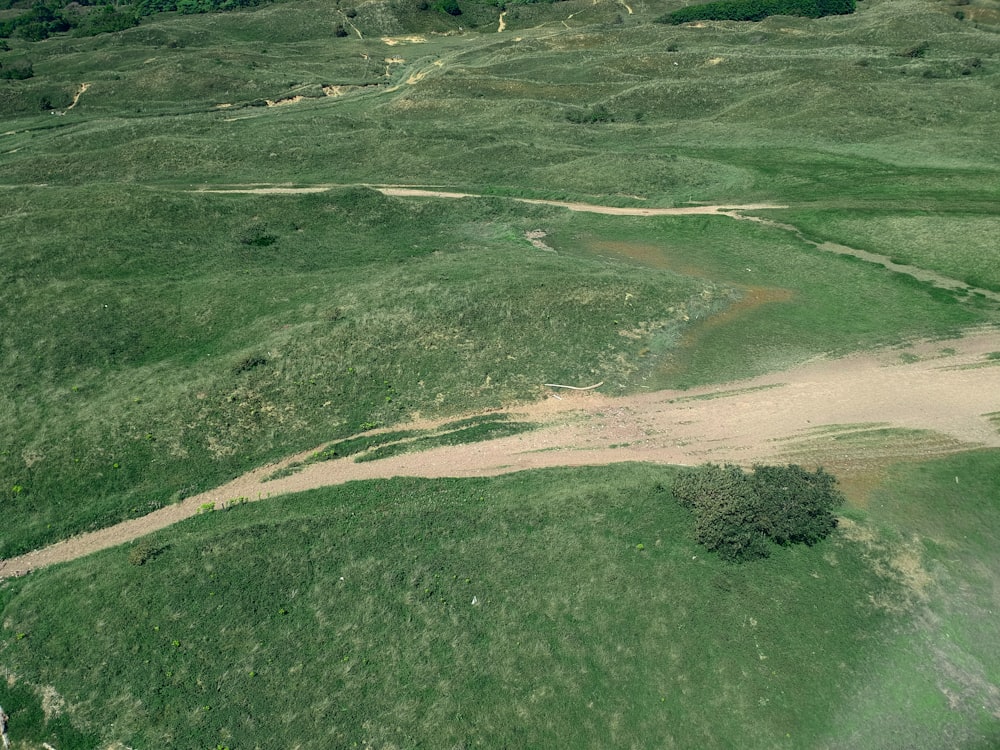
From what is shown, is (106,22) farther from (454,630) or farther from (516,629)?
(516,629)

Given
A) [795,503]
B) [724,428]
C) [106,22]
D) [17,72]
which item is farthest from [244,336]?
[106,22]

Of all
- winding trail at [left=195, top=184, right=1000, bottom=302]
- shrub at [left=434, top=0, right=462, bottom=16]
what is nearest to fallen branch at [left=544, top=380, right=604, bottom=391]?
winding trail at [left=195, top=184, right=1000, bottom=302]

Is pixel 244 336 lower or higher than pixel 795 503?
higher

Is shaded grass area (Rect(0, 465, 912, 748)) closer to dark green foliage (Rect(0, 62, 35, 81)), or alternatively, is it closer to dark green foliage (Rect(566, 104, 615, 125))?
dark green foliage (Rect(566, 104, 615, 125))

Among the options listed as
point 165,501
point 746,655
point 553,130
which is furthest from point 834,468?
point 553,130

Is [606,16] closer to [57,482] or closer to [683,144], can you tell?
[683,144]

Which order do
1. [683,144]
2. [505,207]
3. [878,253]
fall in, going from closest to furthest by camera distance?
1. [878,253]
2. [505,207]
3. [683,144]

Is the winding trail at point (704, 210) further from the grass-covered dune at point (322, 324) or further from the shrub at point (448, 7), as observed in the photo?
the shrub at point (448, 7)
